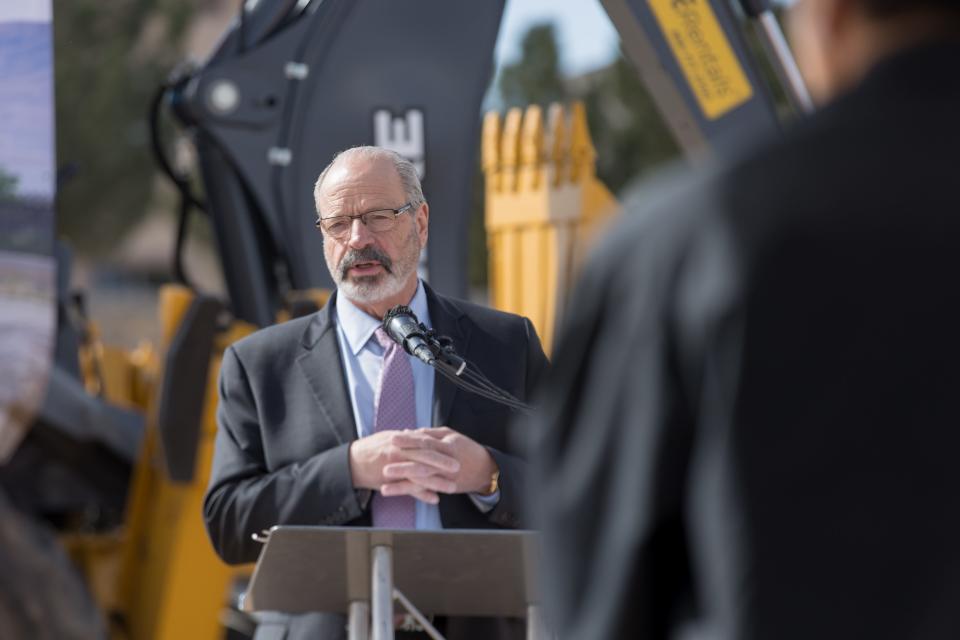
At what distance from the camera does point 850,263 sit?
1352 millimetres

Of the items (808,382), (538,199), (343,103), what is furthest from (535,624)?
(538,199)

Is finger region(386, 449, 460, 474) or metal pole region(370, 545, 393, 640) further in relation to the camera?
finger region(386, 449, 460, 474)

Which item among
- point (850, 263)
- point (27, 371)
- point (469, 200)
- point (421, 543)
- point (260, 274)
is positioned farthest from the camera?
point (260, 274)

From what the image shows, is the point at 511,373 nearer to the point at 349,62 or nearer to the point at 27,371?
the point at 27,371

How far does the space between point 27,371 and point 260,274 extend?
1.73 metres

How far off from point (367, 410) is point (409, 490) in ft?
0.73

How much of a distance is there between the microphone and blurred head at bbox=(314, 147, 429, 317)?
14 centimetres

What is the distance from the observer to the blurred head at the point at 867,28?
1432 mm

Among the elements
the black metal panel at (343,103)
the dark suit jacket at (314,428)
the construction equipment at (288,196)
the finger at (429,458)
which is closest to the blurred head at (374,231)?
the dark suit jacket at (314,428)

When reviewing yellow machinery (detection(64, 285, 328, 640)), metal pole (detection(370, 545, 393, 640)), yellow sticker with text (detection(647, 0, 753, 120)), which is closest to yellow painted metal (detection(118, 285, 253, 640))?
yellow machinery (detection(64, 285, 328, 640))

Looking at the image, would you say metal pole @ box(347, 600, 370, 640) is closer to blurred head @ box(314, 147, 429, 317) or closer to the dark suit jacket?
the dark suit jacket

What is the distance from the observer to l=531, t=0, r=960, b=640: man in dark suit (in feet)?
4.44

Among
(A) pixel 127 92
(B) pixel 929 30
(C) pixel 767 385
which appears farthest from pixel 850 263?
(A) pixel 127 92

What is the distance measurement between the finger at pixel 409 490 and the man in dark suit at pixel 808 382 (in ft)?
5.62
